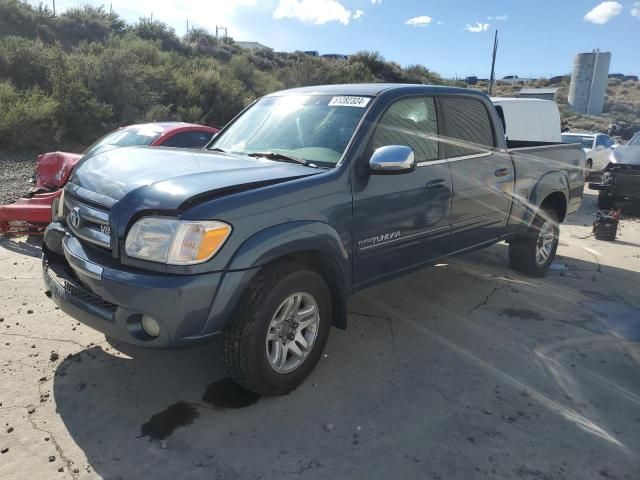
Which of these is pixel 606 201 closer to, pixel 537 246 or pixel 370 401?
pixel 537 246

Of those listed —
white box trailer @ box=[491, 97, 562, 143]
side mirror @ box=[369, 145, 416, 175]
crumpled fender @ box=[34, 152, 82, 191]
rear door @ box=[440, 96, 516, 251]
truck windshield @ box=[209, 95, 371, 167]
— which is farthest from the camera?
white box trailer @ box=[491, 97, 562, 143]

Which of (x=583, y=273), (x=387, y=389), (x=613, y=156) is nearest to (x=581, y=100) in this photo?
(x=613, y=156)

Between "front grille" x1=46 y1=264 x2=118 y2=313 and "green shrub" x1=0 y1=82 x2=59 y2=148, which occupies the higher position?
"green shrub" x1=0 y1=82 x2=59 y2=148

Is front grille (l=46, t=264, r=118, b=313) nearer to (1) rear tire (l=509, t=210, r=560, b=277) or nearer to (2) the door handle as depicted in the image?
(2) the door handle

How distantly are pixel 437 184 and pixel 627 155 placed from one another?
8.25 metres

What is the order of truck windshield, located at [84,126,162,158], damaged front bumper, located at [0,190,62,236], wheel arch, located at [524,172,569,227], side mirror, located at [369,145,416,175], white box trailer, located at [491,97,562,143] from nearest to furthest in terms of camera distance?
side mirror, located at [369,145,416,175] → wheel arch, located at [524,172,569,227] → damaged front bumper, located at [0,190,62,236] → truck windshield, located at [84,126,162,158] → white box trailer, located at [491,97,562,143]

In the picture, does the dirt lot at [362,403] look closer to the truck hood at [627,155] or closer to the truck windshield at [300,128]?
the truck windshield at [300,128]

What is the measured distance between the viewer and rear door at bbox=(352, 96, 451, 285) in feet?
11.7

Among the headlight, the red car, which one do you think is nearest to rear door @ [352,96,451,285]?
the headlight

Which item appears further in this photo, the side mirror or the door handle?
the door handle

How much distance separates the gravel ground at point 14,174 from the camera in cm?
864

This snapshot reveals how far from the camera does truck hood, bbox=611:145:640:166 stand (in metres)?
10.2

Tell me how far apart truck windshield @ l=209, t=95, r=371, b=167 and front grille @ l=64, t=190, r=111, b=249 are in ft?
4.04

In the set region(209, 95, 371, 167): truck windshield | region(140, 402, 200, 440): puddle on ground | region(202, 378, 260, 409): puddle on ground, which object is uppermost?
region(209, 95, 371, 167): truck windshield
